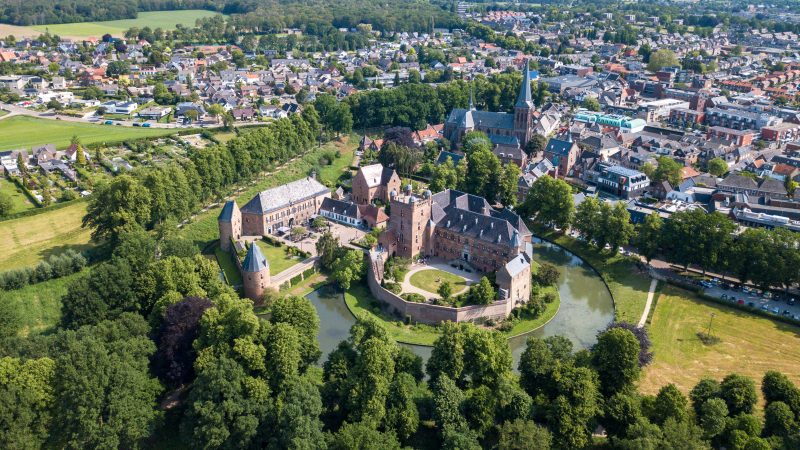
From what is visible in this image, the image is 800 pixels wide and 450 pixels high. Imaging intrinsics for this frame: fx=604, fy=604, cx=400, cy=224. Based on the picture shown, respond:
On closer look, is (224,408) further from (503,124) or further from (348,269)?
(503,124)

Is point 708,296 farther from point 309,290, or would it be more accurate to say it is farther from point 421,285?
point 309,290

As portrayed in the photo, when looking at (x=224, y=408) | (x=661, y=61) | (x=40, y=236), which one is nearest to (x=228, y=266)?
(x=40, y=236)

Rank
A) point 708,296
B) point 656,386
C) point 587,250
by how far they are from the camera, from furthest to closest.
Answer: point 587,250, point 708,296, point 656,386

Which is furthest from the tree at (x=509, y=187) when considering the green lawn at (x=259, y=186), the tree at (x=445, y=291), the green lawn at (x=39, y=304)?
the green lawn at (x=39, y=304)

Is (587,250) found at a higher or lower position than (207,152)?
lower

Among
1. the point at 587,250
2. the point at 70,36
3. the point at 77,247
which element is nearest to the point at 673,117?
the point at 587,250

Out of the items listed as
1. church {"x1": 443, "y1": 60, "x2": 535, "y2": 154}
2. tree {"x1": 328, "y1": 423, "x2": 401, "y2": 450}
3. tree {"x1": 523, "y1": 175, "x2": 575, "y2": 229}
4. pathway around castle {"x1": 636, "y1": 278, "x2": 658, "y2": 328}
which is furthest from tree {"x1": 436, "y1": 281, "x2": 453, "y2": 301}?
church {"x1": 443, "y1": 60, "x2": 535, "y2": 154}

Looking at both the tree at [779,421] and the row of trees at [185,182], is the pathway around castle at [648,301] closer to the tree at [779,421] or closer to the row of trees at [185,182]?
the tree at [779,421]
